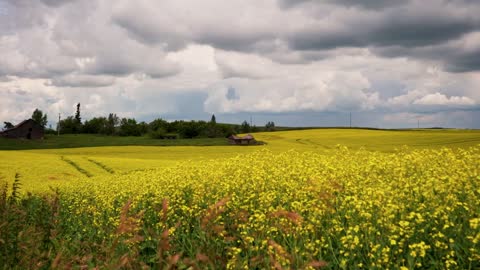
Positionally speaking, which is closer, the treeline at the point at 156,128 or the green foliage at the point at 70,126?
the treeline at the point at 156,128

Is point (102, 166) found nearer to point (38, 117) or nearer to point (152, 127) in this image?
point (152, 127)

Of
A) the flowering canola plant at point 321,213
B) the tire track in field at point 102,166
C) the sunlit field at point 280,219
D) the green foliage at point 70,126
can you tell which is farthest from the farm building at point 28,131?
the flowering canola plant at point 321,213

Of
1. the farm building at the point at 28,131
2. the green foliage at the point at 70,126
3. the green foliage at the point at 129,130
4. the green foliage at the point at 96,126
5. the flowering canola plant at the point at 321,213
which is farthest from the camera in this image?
the green foliage at the point at 70,126

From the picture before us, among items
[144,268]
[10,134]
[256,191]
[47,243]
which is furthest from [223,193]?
[10,134]

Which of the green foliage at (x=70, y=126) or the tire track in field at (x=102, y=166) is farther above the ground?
the green foliage at (x=70, y=126)

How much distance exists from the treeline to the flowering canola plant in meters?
80.3

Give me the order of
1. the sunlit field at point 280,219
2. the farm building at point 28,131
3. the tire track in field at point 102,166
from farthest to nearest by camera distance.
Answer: the farm building at point 28,131 → the tire track in field at point 102,166 → the sunlit field at point 280,219

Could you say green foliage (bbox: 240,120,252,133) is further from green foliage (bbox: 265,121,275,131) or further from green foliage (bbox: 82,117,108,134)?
green foliage (bbox: 82,117,108,134)

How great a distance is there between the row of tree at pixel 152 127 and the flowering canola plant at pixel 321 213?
80356mm

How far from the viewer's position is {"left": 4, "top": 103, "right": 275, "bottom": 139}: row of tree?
96.0 metres

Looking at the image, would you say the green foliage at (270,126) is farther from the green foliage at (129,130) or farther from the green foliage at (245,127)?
the green foliage at (129,130)

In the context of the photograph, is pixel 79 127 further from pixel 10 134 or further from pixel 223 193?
pixel 223 193

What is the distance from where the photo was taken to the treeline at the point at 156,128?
9569 centimetres

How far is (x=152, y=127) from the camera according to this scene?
11850cm
